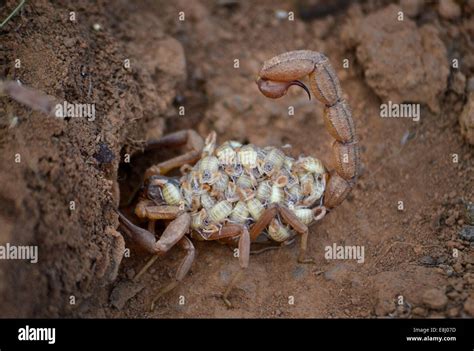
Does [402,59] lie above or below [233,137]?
above

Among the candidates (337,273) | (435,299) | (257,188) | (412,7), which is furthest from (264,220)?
(412,7)

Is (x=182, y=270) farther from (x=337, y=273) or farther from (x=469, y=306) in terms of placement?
(x=469, y=306)

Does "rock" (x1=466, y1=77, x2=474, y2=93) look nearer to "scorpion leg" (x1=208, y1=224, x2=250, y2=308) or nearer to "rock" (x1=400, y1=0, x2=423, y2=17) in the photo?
"rock" (x1=400, y1=0, x2=423, y2=17)

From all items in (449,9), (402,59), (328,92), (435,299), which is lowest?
(435,299)

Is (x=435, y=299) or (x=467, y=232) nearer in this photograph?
(x=435, y=299)

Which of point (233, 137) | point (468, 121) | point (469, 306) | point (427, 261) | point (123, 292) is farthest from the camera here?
point (233, 137)

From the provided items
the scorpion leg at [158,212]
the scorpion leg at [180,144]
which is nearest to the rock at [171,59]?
the scorpion leg at [180,144]

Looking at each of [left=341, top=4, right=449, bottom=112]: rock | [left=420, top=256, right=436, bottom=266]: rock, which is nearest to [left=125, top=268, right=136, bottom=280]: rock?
[left=420, top=256, right=436, bottom=266]: rock

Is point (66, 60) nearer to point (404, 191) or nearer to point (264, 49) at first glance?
point (264, 49)
